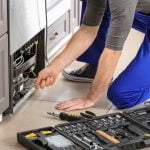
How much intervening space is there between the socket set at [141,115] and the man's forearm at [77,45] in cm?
39

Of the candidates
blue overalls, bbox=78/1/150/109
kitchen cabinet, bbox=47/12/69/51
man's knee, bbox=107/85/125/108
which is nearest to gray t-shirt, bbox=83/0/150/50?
blue overalls, bbox=78/1/150/109

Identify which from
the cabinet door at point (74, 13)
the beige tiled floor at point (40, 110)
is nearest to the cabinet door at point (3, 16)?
the beige tiled floor at point (40, 110)

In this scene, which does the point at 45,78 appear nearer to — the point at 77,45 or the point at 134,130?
the point at 77,45

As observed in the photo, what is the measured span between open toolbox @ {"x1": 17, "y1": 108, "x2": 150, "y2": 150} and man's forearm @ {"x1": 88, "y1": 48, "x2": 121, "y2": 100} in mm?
203

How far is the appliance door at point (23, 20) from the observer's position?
218 centimetres

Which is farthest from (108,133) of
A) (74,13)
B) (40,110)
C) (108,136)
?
(74,13)

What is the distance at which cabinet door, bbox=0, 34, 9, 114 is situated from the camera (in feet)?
6.89

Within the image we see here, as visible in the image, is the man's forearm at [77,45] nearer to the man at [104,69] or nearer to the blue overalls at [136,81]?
the man at [104,69]

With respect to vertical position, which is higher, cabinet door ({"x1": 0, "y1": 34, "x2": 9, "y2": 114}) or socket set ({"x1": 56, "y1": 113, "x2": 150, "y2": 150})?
cabinet door ({"x1": 0, "y1": 34, "x2": 9, "y2": 114})

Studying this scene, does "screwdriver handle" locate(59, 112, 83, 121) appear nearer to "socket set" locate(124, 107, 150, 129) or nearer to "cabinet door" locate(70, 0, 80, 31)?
"socket set" locate(124, 107, 150, 129)

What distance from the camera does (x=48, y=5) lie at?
285 centimetres

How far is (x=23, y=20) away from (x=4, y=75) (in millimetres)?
293

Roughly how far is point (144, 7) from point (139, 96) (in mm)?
432

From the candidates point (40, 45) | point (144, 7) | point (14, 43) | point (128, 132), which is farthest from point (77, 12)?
point (128, 132)
